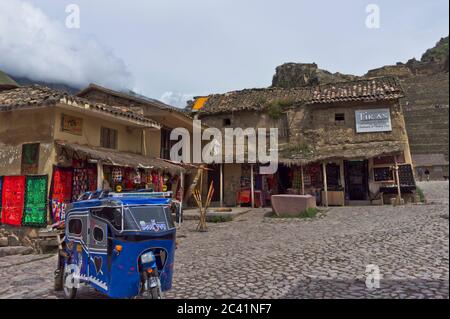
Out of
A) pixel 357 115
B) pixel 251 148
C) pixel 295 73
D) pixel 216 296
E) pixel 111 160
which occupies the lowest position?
pixel 216 296

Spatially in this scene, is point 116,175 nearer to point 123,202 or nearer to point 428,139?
point 123,202

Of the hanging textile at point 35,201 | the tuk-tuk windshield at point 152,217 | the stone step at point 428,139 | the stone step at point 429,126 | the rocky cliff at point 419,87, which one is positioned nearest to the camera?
the tuk-tuk windshield at point 152,217

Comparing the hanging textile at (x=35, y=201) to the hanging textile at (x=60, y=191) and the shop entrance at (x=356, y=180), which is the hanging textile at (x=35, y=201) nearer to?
the hanging textile at (x=60, y=191)

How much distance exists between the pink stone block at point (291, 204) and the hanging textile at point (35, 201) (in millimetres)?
9113

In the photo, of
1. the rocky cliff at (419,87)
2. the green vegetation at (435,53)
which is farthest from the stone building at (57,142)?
the green vegetation at (435,53)

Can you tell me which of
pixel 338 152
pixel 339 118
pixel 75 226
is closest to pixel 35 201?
pixel 75 226

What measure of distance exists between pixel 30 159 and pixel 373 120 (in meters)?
17.9

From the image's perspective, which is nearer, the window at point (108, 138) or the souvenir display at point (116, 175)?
the souvenir display at point (116, 175)

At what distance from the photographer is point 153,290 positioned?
4320mm

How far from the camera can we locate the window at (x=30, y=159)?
10.3 m

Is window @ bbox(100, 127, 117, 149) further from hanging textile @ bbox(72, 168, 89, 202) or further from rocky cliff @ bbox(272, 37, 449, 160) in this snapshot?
rocky cliff @ bbox(272, 37, 449, 160)

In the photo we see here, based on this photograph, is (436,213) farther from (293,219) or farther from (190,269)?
(190,269)

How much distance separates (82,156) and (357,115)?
52.4 feet

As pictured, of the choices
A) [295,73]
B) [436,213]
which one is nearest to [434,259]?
[436,213]
